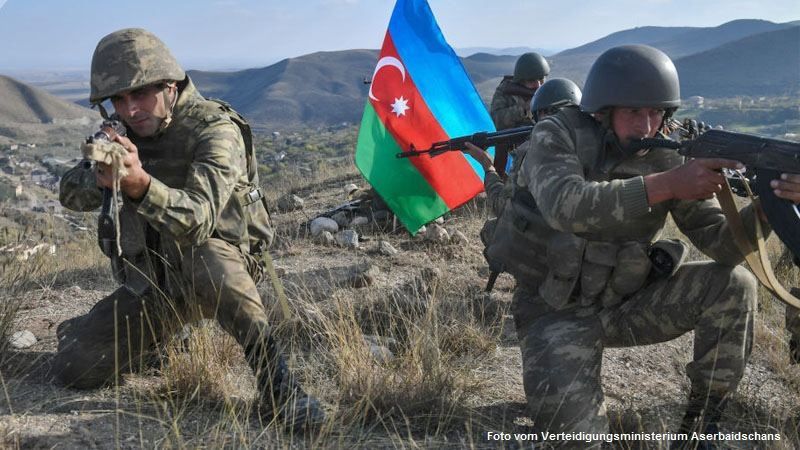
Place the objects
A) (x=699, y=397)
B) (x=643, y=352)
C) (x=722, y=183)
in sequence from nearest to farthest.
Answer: (x=722, y=183) → (x=699, y=397) → (x=643, y=352)

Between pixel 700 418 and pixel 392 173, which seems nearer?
pixel 700 418

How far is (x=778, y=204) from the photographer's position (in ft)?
8.44

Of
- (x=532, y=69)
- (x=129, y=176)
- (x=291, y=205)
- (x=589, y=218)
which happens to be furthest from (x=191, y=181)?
(x=532, y=69)

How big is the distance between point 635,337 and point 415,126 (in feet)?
10.6

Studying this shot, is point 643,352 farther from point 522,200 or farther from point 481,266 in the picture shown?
point 481,266

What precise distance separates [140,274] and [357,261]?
247 centimetres

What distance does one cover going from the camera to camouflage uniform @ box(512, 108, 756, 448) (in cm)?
270

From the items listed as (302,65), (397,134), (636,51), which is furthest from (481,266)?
(302,65)

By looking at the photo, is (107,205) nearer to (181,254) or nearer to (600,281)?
(181,254)

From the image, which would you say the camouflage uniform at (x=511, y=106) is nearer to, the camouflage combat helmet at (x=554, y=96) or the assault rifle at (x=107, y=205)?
the camouflage combat helmet at (x=554, y=96)

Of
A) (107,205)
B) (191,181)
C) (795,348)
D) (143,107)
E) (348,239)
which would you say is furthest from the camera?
(348,239)

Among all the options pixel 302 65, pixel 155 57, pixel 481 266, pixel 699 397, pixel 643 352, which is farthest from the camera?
pixel 302 65

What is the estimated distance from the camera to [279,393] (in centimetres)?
274

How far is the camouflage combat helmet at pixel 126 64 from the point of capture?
300 cm
